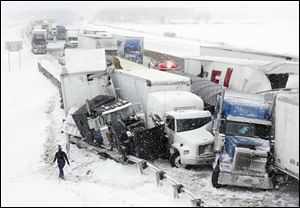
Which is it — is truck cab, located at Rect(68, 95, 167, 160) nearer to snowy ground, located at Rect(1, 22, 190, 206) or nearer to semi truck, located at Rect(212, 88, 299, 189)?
snowy ground, located at Rect(1, 22, 190, 206)

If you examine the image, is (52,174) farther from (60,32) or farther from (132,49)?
(60,32)

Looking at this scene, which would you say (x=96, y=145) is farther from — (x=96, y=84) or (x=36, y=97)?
(x=36, y=97)

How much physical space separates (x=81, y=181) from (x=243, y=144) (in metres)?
6.13

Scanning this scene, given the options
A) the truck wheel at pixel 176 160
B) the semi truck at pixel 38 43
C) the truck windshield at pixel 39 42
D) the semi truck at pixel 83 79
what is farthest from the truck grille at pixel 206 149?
the truck windshield at pixel 39 42

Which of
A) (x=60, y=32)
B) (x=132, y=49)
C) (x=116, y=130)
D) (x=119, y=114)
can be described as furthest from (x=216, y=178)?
(x=60, y=32)

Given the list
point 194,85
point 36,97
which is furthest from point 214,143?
point 36,97

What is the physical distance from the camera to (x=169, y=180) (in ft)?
47.4

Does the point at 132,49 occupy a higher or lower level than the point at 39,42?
higher

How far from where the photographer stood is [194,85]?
24.5 meters

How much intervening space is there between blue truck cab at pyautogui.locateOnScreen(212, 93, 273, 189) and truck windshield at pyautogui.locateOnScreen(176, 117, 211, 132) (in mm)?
1543

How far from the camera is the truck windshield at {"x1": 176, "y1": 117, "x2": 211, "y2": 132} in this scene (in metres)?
17.7

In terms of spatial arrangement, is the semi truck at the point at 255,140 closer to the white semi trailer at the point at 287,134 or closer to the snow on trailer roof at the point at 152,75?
the white semi trailer at the point at 287,134

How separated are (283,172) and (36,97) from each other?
2264cm

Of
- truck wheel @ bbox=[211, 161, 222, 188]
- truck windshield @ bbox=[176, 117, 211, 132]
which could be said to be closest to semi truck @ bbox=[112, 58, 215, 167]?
truck windshield @ bbox=[176, 117, 211, 132]
